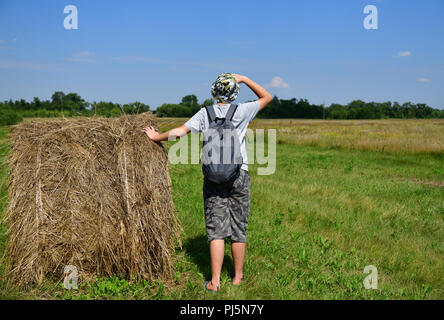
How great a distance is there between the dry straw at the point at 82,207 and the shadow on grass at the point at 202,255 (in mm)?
569

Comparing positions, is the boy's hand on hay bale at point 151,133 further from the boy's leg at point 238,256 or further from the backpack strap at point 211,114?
the boy's leg at point 238,256

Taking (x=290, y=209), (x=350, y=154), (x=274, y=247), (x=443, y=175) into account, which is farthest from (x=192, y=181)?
(x=350, y=154)

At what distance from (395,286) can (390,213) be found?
2.98 metres

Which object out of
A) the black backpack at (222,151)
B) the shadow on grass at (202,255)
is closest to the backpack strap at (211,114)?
the black backpack at (222,151)

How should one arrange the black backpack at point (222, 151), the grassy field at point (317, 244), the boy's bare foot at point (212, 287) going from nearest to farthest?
the black backpack at point (222, 151) → the boy's bare foot at point (212, 287) → the grassy field at point (317, 244)

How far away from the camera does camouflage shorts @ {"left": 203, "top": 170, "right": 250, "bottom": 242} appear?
12.3ft

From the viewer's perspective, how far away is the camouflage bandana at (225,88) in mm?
3676

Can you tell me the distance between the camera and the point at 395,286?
4.11 meters

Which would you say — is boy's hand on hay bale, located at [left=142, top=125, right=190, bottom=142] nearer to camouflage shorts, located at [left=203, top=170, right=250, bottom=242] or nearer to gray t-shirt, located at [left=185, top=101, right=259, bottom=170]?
gray t-shirt, located at [left=185, top=101, right=259, bottom=170]

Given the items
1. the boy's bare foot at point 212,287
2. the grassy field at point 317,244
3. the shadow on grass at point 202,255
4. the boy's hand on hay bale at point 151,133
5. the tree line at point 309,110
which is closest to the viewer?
the boy's bare foot at point 212,287

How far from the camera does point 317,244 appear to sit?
17.5 feet

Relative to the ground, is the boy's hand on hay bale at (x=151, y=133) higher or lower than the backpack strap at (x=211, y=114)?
lower

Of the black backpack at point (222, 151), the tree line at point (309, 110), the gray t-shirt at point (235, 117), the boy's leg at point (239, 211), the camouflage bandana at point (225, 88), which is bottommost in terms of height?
the boy's leg at point (239, 211)
